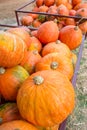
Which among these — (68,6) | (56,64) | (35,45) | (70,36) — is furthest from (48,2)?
(56,64)

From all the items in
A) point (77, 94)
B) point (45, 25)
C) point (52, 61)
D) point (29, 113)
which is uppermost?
point (45, 25)

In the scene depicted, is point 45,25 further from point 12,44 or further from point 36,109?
point 36,109

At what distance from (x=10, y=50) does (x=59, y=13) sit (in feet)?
5.35

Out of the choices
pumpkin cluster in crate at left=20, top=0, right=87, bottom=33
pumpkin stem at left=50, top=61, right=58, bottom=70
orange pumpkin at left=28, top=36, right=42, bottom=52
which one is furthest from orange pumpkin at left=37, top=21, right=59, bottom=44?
pumpkin cluster in crate at left=20, top=0, right=87, bottom=33

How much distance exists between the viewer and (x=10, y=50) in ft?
3.62

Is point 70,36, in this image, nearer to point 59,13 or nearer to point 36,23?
point 59,13

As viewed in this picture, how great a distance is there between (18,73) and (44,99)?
0.25 meters

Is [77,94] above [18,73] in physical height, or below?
below

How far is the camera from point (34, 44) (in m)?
1.55

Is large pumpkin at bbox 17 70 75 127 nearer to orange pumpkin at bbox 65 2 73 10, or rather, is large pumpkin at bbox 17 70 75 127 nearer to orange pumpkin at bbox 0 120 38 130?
orange pumpkin at bbox 0 120 38 130

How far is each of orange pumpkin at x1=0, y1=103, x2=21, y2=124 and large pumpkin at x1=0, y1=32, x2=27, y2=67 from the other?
0.67 ft

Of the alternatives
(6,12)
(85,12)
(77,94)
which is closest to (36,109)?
(77,94)

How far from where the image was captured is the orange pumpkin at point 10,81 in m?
1.15

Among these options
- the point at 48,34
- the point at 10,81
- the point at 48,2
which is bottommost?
the point at 10,81
